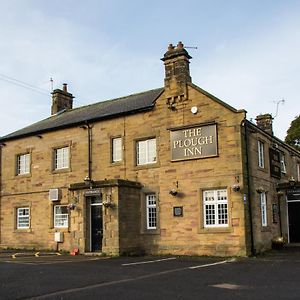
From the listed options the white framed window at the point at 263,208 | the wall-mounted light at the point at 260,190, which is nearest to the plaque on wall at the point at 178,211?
the wall-mounted light at the point at 260,190

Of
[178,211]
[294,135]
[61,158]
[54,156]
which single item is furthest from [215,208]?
[294,135]

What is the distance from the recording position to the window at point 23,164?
2831 cm

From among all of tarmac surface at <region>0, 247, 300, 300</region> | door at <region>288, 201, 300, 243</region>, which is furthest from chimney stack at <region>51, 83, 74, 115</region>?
tarmac surface at <region>0, 247, 300, 300</region>

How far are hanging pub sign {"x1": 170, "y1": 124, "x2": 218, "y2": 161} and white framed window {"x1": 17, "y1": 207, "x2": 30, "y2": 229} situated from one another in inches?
429

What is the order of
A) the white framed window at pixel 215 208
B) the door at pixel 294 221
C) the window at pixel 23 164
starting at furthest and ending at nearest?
1. the window at pixel 23 164
2. the door at pixel 294 221
3. the white framed window at pixel 215 208

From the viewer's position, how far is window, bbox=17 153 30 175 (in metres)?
28.3

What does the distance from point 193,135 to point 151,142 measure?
2.50 m

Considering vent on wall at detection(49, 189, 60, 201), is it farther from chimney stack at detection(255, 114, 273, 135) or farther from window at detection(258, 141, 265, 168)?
chimney stack at detection(255, 114, 273, 135)

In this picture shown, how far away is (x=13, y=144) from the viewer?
29219mm

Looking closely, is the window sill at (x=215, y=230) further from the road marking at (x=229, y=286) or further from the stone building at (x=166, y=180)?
the road marking at (x=229, y=286)

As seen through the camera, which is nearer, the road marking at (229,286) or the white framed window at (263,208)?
the road marking at (229,286)

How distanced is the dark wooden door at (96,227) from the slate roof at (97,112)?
5.17 m

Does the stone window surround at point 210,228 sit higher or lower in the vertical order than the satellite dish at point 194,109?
lower

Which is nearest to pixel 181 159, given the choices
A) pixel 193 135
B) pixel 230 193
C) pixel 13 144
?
pixel 193 135
